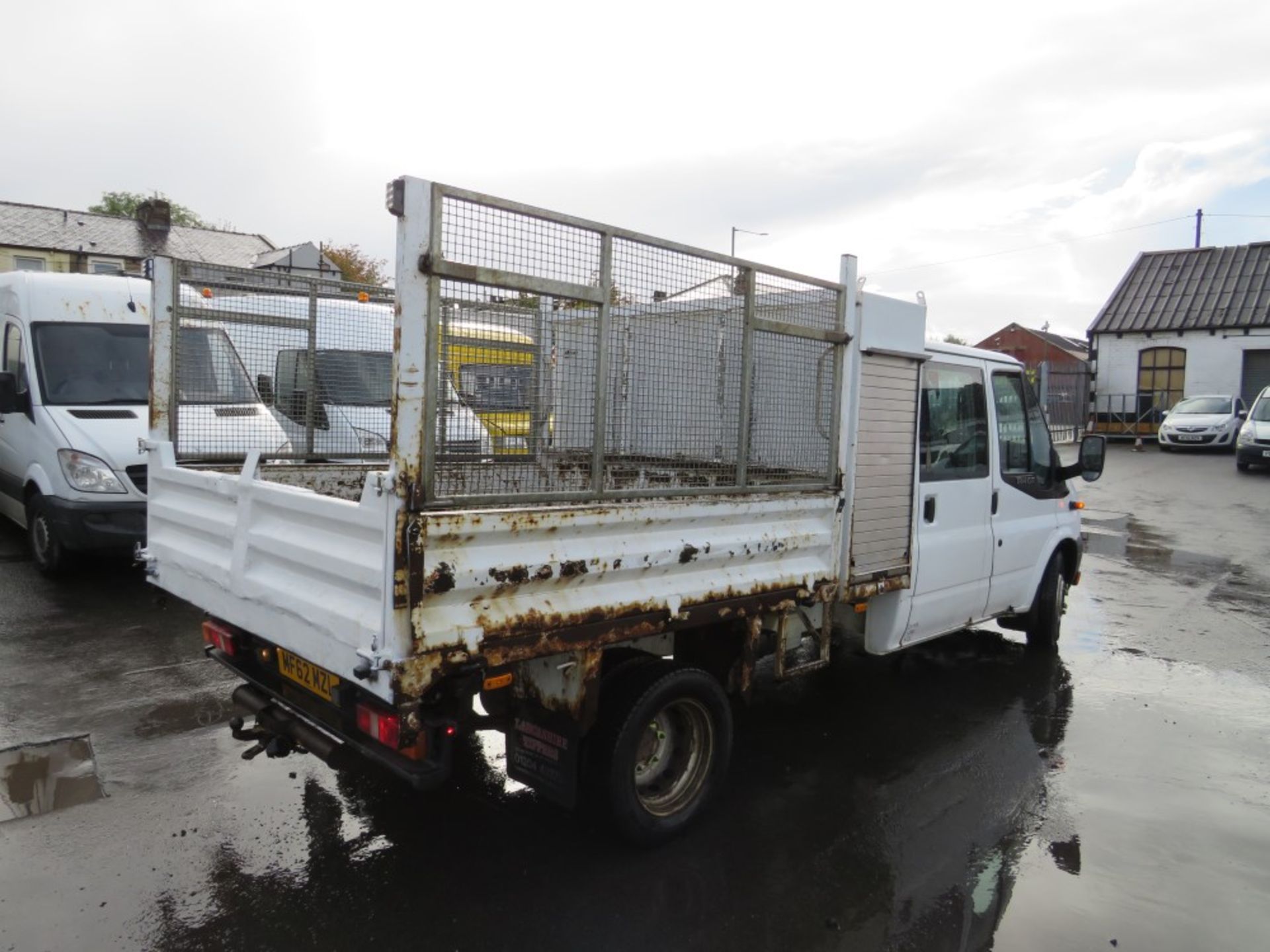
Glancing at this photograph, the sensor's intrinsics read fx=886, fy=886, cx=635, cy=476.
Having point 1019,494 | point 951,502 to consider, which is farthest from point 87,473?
point 1019,494

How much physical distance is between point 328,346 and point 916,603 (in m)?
3.71

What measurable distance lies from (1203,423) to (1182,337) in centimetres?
656

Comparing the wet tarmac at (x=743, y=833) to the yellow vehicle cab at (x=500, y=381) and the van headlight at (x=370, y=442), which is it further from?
the yellow vehicle cab at (x=500, y=381)

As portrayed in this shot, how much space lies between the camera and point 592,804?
3416 mm

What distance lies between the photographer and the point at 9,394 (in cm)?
747

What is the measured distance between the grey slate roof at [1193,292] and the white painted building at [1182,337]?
0.02m

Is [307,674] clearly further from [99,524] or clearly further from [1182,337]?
Answer: [1182,337]

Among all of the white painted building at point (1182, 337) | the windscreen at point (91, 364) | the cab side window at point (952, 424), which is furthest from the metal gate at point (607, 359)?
the white painted building at point (1182, 337)

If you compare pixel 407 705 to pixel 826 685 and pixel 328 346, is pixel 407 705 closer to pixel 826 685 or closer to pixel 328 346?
pixel 328 346

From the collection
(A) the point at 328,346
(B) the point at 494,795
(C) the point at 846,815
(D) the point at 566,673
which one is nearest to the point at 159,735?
(B) the point at 494,795

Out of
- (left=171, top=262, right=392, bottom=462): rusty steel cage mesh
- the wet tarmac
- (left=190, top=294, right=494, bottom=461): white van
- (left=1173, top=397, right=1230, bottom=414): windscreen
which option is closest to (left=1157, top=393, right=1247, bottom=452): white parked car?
(left=1173, top=397, right=1230, bottom=414): windscreen

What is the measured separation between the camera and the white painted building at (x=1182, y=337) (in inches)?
1028

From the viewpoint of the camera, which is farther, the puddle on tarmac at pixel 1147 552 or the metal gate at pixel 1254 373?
the metal gate at pixel 1254 373

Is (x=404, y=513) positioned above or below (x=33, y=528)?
above
